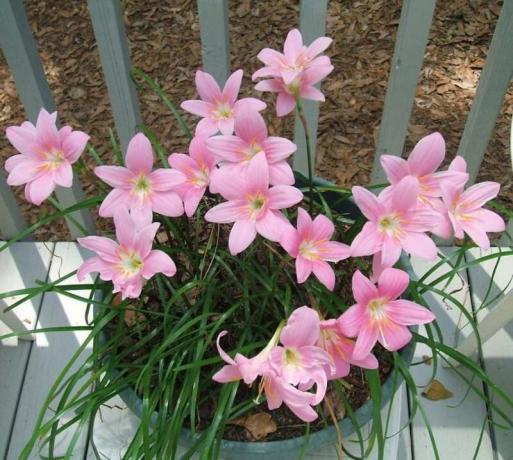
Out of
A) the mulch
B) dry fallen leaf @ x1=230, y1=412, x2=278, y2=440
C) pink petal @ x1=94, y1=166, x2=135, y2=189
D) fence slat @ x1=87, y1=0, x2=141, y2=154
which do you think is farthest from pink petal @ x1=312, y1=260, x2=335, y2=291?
the mulch

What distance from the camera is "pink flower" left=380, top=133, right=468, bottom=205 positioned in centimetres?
63

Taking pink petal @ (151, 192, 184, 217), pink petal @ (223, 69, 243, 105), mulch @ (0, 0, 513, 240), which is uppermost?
mulch @ (0, 0, 513, 240)

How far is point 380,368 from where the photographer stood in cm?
89

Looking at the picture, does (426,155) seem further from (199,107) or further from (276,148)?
(199,107)

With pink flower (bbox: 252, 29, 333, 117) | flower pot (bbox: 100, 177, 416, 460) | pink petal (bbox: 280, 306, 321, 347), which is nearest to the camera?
pink petal (bbox: 280, 306, 321, 347)

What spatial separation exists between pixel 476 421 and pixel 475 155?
1.68 ft

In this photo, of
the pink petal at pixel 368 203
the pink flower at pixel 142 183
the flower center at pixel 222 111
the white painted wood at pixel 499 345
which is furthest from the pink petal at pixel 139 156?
the white painted wood at pixel 499 345

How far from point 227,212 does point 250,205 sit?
2 centimetres

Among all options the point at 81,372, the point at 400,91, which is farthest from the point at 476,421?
the point at 81,372

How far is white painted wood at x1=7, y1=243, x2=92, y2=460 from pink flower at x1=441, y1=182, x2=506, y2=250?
804 mm

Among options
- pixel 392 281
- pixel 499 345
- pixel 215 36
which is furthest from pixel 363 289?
pixel 499 345

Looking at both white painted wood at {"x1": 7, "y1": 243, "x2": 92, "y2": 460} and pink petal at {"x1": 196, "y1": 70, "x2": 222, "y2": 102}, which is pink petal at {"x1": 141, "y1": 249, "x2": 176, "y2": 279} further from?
white painted wood at {"x1": 7, "y1": 243, "x2": 92, "y2": 460}

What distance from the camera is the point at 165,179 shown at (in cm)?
66

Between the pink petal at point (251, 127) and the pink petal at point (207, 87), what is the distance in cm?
10
